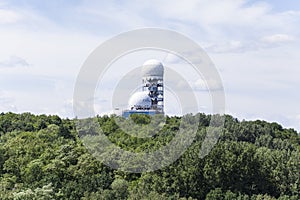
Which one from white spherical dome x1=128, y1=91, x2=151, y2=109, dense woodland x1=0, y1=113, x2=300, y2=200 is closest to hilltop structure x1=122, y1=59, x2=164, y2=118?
white spherical dome x1=128, y1=91, x2=151, y2=109

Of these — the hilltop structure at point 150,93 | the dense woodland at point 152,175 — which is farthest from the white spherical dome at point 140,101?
the dense woodland at point 152,175

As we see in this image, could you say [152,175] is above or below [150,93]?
below

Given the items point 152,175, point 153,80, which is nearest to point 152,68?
point 153,80

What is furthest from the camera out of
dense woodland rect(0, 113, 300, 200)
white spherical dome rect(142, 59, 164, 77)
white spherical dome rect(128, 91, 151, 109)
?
white spherical dome rect(128, 91, 151, 109)

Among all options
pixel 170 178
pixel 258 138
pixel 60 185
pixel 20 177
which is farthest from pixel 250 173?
pixel 258 138

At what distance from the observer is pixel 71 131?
154ft

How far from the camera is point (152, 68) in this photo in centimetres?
4347

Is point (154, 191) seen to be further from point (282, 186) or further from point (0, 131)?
point (0, 131)

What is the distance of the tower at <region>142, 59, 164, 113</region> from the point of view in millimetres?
43500

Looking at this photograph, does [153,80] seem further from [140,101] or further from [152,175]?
[152,175]

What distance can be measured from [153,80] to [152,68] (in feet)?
2.79

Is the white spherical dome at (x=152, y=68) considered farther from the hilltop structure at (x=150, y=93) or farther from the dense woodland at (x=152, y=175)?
the dense woodland at (x=152, y=175)

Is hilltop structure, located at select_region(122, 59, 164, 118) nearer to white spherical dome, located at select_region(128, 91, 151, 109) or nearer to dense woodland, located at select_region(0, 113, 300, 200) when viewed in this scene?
white spherical dome, located at select_region(128, 91, 151, 109)

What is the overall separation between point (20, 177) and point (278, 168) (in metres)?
12.9
